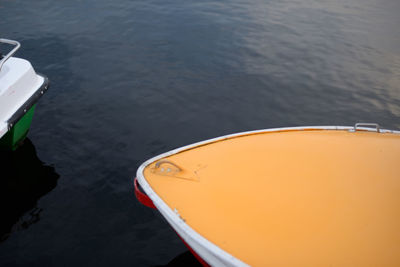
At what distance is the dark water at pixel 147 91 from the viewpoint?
694 centimetres

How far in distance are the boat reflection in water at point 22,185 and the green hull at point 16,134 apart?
0.25m

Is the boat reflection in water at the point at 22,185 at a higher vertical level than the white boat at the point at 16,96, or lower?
lower

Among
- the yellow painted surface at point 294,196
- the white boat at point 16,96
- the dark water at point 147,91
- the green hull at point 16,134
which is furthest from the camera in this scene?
the green hull at point 16,134

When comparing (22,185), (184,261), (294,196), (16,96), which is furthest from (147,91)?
(294,196)

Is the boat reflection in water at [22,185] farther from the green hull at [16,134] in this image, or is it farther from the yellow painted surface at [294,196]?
the yellow painted surface at [294,196]

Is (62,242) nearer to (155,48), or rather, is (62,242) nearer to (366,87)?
(155,48)

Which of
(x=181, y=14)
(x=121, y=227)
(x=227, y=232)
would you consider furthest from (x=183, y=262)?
(x=181, y=14)

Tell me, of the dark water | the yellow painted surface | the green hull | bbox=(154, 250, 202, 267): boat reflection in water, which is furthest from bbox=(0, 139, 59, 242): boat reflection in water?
the yellow painted surface

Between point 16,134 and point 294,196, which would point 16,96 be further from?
point 294,196

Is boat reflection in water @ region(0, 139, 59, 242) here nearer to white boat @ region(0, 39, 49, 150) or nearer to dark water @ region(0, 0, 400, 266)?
dark water @ region(0, 0, 400, 266)

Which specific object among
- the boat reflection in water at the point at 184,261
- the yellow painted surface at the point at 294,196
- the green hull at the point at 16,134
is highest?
the yellow painted surface at the point at 294,196

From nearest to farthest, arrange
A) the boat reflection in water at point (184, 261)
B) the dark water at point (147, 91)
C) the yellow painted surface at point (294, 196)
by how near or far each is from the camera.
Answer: the yellow painted surface at point (294, 196) < the boat reflection in water at point (184, 261) < the dark water at point (147, 91)

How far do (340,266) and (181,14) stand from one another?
12603 mm

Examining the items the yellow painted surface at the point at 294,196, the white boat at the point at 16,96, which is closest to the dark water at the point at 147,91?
the white boat at the point at 16,96
